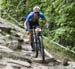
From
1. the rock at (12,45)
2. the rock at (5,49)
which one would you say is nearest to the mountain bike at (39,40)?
the rock at (5,49)

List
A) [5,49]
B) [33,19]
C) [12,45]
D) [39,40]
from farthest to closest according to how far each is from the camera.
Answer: [12,45] < [5,49] < [33,19] < [39,40]

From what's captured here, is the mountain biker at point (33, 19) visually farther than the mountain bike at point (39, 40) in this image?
Yes

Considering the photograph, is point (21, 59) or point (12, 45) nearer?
point (21, 59)

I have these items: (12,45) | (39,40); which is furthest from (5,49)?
(39,40)

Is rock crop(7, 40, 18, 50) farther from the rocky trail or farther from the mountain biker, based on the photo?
the mountain biker

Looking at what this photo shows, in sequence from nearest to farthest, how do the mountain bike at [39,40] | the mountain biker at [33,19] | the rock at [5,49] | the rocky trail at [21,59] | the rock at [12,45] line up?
the rocky trail at [21,59] → the mountain bike at [39,40] → the mountain biker at [33,19] → the rock at [5,49] → the rock at [12,45]

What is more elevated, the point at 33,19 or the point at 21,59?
the point at 33,19

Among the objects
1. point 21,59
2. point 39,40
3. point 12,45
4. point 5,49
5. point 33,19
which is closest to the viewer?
point 39,40

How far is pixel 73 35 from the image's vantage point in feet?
46.2

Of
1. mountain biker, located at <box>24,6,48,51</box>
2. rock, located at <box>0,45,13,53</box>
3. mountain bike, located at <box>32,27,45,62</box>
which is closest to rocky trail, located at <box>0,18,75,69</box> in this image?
rock, located at <box>0,45,13,53</box>

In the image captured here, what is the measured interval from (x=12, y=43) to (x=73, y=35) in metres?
2.98

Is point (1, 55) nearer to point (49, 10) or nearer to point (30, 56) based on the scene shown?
point (30, 56)

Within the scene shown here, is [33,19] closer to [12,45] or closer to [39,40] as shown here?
[39,40]

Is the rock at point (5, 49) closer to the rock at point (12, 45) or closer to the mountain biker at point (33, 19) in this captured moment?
the rock at point (12, 45)
